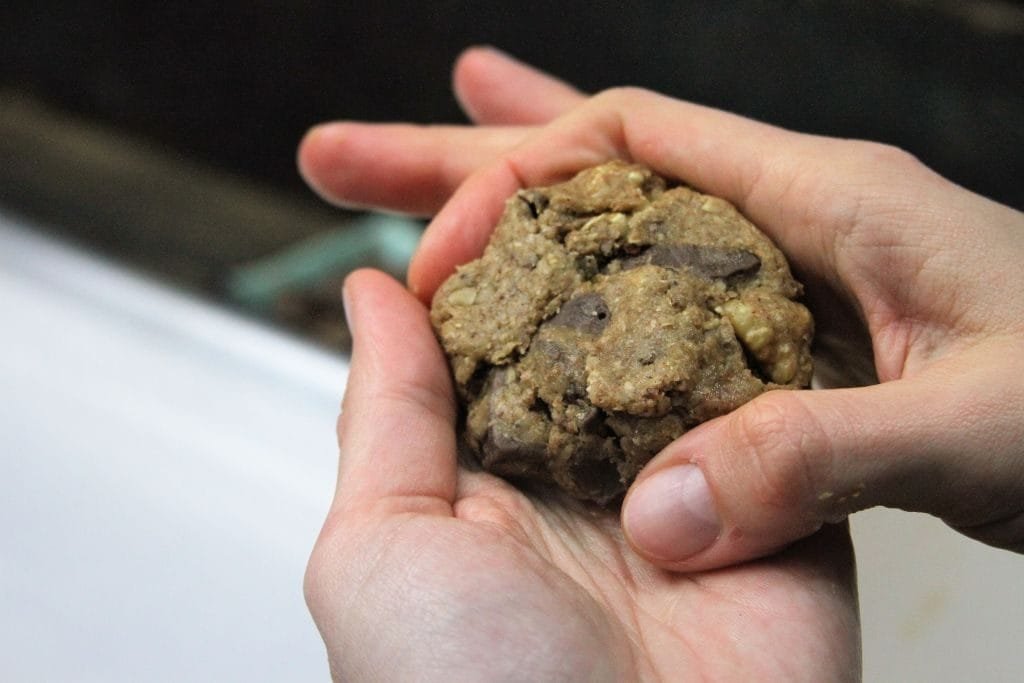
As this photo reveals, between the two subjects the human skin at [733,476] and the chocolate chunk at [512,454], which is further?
the chocolate chunk at [512,454]

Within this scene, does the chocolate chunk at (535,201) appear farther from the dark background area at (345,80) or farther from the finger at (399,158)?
the dark background area at (345,80)

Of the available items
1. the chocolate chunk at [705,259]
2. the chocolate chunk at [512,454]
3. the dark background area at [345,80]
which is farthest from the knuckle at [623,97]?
the dark background area at [345,80]

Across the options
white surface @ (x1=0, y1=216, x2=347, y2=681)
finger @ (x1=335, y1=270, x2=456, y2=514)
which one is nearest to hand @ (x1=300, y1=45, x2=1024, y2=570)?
finger @ (x1=335, y1=270, x2=456, y2=514)

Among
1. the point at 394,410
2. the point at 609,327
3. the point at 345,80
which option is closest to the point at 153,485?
the point at 394,410

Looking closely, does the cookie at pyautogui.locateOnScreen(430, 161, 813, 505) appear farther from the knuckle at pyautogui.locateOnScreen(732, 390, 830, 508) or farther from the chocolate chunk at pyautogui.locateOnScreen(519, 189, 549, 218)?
the knuckle at pyautogui.locateOnScreen(732, 390, 830, 508)

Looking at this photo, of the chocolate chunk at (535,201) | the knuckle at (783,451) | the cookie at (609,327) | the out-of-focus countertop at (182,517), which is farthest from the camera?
the out-of-focus countertop at (182,517)

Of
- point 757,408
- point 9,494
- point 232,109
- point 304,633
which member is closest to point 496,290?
point 757,408
